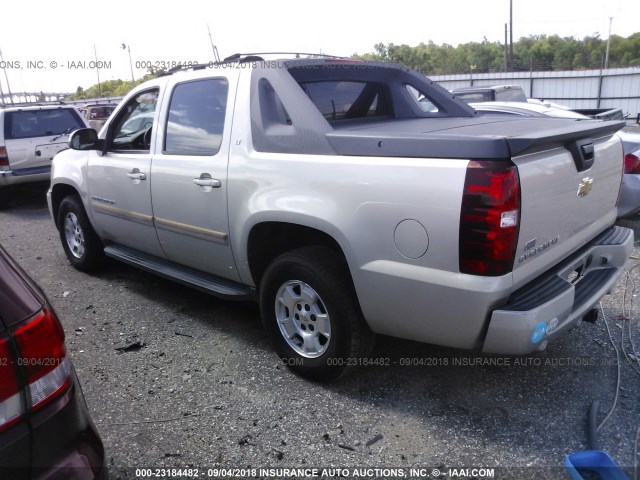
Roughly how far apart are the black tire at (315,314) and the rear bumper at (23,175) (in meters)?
7.80

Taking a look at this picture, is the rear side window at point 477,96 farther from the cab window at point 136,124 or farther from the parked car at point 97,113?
the parked car at point 97,113

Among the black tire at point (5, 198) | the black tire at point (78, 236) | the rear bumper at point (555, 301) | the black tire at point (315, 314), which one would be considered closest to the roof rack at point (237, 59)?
the black tire at point (315, 314)

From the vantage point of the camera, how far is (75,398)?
69.3 inches

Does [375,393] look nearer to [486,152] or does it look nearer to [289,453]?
[289,453]

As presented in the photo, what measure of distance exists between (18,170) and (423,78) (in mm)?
7915

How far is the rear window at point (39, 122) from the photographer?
9227 mm

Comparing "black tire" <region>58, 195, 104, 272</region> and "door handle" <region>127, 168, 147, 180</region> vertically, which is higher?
"door handle" <region>127, 168, 147, 180</region>

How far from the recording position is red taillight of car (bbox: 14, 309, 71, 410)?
156cm

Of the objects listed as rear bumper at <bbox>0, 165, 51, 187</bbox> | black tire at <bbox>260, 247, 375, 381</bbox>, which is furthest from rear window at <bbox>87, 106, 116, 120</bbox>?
black tire at <bbox>260, 247, 375, 381</bbox>

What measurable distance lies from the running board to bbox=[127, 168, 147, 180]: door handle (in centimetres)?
70

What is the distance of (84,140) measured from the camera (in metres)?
4.51

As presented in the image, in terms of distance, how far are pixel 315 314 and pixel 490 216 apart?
1.23 m

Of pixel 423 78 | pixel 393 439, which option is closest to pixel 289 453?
pixel 393 439

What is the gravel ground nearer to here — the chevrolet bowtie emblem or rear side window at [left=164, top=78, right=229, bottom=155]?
the chevrolet bowtie emblem
